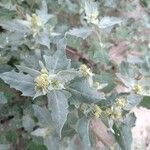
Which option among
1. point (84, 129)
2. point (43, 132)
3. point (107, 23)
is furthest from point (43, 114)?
point (107, 23)

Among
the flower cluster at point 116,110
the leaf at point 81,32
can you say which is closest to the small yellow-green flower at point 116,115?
the flower cluster at point 116,110

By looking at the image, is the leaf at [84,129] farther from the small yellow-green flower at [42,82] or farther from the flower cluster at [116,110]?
the small yellow-green flower at [42,82]

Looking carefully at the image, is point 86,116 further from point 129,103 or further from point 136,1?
point 136,1

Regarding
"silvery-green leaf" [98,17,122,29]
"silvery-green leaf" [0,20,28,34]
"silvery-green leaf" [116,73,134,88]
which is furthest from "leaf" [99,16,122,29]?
"silvery-green leaf" [0,20,28,34]

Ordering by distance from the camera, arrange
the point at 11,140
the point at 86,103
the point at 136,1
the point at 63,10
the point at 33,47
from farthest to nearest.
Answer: the point at 136,1 < the point at 63,10 < the point at 11,140 < the point at 33,47 < the point at 86,103

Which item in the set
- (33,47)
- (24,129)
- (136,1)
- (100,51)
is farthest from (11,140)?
(136,1)

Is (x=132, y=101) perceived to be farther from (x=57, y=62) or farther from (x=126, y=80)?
(x=57, y=62)

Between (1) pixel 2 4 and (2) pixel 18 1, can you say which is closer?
(1) pixel 2 4
